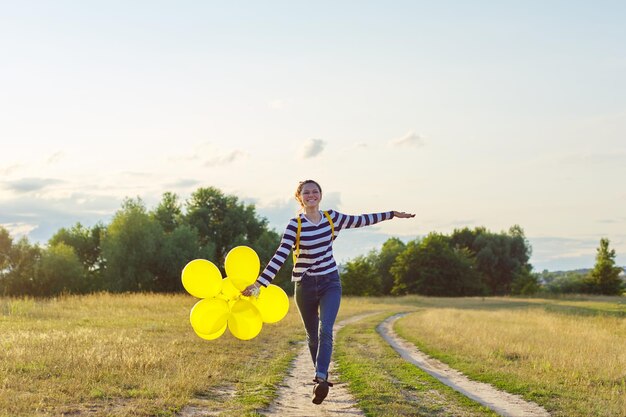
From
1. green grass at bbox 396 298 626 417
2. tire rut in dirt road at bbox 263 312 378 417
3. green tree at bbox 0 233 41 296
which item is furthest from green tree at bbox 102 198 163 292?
tire rut in dirt road at bbox 263 312 378 417

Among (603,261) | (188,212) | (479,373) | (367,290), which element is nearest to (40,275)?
(188,212)

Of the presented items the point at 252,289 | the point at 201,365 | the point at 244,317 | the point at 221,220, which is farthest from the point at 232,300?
the point at 221,220

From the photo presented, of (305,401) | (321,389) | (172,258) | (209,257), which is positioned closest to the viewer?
(321,389)

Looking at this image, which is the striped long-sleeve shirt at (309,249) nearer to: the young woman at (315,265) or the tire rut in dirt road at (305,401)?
the young woman at (315,265)

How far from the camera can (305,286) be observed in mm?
7887

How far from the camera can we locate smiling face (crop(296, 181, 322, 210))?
777cm

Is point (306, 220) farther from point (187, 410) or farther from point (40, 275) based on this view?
point (40, 275)

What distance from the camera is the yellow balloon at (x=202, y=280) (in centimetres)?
841

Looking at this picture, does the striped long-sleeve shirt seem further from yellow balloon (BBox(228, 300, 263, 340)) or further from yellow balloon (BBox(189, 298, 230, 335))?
yellow balloon (BBox(189, 298, 230, 335))

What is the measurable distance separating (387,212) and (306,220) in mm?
1190

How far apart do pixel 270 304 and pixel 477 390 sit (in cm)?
390

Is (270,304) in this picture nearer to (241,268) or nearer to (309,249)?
(241,268)

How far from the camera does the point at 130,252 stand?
189 ft

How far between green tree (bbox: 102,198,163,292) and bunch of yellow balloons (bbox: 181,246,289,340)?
50242mm
